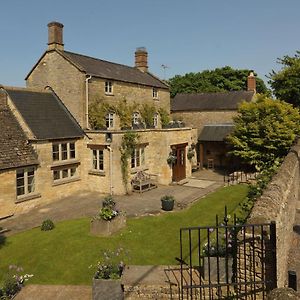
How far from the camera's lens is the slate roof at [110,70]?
82.2ft

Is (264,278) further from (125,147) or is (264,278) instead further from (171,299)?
(125,147)

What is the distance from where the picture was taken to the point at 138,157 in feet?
78.8

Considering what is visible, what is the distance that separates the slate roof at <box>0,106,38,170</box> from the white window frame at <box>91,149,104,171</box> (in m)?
4.67

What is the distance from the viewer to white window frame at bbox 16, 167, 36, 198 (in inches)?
727

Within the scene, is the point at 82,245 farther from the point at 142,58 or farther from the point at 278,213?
the point at 142,58

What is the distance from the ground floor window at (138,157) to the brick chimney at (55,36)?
439 inches

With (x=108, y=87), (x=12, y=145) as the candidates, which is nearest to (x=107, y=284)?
(x=12, y=145)

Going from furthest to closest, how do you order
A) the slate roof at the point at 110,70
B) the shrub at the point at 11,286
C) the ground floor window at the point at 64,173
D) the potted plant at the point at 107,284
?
the slate roof at the point at 110,70 → the ground floor window at the point at 64,173 → the shrub at the point at 11,286 → the potted plant at the point at 107,284

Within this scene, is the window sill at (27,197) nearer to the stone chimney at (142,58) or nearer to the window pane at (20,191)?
the window pane at (20,191)

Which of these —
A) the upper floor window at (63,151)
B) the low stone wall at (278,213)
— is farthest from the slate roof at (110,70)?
the low stone wall at (278,213)

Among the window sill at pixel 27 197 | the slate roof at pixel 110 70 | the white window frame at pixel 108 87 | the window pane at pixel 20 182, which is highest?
the slate roof at pixel 110 70

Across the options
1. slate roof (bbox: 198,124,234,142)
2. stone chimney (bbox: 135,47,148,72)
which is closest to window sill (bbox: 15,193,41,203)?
slate roof (bbox: 198,124,234,142)

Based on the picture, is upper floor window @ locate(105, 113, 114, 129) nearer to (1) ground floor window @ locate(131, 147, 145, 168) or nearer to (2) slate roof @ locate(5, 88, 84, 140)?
(2) slate roof @ locate(5, 88, 84, 140)

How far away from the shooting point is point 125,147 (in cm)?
2209
